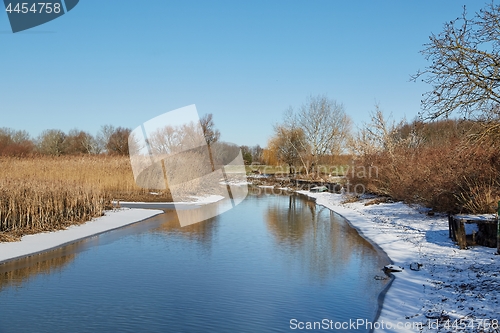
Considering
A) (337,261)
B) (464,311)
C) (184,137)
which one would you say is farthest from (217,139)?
(464,311)

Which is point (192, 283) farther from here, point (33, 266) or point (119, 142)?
point (119, 142)

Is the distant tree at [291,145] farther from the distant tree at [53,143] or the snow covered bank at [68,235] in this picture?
the snow covered bank at [68,235]

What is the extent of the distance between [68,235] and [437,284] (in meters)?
10.4

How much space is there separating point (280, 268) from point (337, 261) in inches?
67.9

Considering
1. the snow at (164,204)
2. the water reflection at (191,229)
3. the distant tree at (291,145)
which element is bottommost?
the water reflection at (191,229)

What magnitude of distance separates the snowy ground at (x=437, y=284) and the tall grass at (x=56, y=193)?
9.93m

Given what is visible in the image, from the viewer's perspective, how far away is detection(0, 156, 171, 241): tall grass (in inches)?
499

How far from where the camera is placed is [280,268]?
9781 mm

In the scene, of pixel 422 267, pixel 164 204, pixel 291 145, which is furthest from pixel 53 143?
pixel 422 267

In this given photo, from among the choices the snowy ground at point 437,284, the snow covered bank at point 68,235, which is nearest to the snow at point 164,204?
the snow covered bank at point 68,235

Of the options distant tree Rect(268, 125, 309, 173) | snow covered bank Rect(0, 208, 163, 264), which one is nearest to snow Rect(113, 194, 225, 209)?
snow covered bank Rect(0, 208, 163, 264)

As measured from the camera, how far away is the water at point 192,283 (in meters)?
6.54

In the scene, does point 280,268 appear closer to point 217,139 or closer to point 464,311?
point 464,311

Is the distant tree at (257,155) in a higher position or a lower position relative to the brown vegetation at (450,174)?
higher
